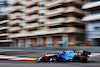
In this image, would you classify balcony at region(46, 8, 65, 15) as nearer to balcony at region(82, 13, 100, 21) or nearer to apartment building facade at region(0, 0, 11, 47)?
balcony at region(82, 13, 100, 21)

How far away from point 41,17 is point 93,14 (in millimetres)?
14998

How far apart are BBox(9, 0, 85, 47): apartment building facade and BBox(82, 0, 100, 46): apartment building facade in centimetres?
403

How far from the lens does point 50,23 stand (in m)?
37.5

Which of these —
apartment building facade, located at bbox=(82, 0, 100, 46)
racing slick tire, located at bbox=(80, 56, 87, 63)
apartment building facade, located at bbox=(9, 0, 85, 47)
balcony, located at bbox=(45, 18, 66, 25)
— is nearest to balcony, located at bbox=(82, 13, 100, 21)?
apartment building facade, located at bbox=(82, 0, 100, 46)

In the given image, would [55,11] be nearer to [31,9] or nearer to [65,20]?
[65,20]

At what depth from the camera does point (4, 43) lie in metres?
62.2

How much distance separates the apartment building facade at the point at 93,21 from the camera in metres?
27.9

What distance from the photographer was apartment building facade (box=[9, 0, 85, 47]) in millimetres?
33812

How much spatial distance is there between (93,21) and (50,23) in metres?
11.2

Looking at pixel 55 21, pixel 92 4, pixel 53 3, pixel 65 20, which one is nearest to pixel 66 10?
pixel 65 20

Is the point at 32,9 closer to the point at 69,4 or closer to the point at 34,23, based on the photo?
the point at 34,23

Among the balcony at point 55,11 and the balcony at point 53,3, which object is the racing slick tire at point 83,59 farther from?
the balcony at point 53,3

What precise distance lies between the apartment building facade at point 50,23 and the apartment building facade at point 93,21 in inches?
159

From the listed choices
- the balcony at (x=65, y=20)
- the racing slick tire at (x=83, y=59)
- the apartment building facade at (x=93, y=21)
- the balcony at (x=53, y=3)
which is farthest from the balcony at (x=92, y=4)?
the racing slick tire at (x=83, y=59)
